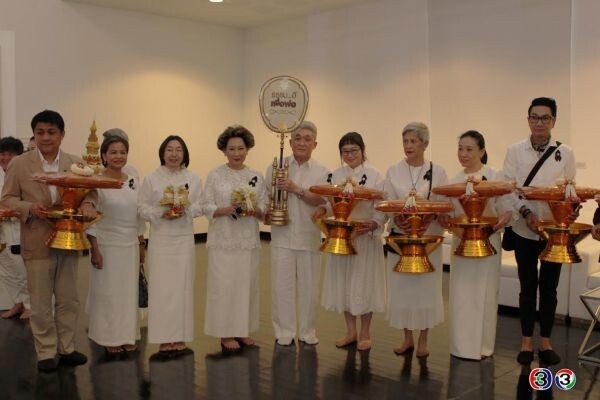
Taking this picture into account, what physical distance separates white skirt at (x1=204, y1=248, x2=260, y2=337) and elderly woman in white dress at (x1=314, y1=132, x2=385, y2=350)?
616 millimetres

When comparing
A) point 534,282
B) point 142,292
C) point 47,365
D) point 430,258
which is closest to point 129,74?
point 142,292

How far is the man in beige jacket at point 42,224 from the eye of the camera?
4301mm

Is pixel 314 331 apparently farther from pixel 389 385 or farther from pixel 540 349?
pixel 540 349

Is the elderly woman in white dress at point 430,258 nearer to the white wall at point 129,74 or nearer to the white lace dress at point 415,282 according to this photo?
the white lace dress at point 415,282

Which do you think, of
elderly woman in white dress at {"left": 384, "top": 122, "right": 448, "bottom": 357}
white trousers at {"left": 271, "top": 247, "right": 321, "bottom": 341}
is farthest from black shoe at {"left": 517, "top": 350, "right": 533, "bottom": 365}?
white trousers at {"left": 271, "top": 247, "right": 321, "bottom": 341}

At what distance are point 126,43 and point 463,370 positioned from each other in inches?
318

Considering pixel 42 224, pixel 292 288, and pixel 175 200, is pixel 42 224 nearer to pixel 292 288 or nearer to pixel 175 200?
pixel 175 200

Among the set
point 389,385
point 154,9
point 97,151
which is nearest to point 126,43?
point 154,9

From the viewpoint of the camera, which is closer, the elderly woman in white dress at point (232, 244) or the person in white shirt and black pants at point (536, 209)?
the person in white shirt and black pants at point (536, 209)

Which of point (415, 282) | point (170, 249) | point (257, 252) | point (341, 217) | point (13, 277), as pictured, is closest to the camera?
point (341, 217)

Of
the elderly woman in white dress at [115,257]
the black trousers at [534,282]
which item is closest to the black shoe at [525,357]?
the black trousers at [534,282]

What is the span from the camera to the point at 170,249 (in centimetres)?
474

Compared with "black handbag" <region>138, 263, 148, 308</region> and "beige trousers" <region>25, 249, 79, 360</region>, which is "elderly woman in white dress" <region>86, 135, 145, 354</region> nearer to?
"beige trousers" <region>25, 249, 79, 360</region>

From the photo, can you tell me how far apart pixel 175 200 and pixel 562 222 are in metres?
A: 2.60
